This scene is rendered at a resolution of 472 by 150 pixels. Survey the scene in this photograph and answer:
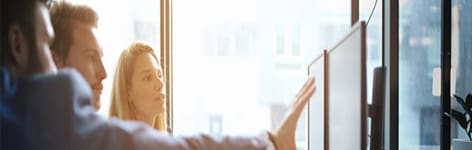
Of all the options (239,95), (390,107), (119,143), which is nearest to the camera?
(119,143)

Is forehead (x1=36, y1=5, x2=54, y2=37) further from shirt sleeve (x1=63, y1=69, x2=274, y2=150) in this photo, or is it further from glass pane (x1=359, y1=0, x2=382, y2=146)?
glass pane (x1=359, y1=0, x2=382, y2=146)

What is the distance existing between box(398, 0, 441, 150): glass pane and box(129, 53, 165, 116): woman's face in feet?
5.55

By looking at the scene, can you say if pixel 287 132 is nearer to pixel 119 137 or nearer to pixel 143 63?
pixel 119 137

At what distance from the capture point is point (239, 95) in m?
2.85

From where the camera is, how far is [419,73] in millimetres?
2699

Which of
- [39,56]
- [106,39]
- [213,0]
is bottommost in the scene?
[39,56]

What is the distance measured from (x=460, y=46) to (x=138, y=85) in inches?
76.5

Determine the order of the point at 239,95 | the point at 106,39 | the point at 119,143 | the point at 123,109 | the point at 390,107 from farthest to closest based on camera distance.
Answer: the point at 239,95, the point at 390,107, the point at 106,39, the point at 123,109, the point at 119,143

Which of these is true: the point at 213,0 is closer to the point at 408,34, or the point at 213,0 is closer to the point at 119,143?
the point at 408,34

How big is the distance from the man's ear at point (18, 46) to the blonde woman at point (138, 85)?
96cm

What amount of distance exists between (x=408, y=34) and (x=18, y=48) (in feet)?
8.25

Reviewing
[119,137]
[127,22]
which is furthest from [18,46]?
[127,22]

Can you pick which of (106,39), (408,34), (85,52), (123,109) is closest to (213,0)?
(106,39)

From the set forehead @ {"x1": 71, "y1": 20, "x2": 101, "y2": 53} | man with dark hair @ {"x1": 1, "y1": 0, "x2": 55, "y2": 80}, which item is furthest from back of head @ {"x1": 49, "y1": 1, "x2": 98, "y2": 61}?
man with dark hair @ {"x1": 1, "y1": 0, "x2": 55, "y2": 80}
